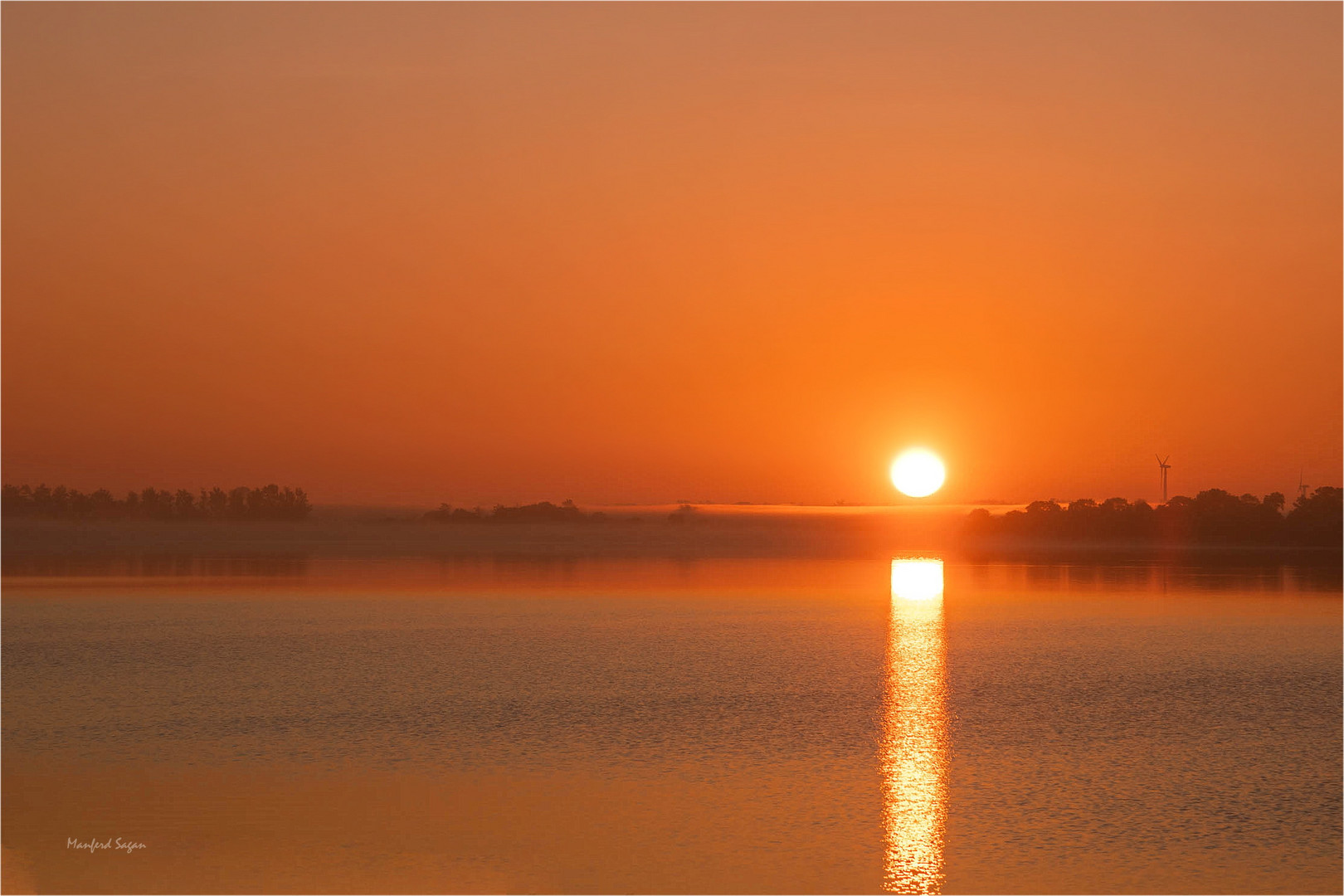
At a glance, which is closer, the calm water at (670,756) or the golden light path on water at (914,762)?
the golden light path on water at (914,762)

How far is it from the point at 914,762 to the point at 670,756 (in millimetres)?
3504

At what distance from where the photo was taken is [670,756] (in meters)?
17.8

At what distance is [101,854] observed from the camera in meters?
13.2

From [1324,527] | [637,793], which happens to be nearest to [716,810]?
[637,793]

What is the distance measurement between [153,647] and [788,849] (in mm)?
21912

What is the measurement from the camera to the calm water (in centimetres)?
1291

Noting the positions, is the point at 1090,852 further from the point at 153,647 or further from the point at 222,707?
the point at 153,647

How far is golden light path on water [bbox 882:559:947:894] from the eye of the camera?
12.8m

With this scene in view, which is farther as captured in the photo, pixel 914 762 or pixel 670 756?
pixel 670 756

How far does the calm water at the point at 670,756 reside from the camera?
12914mm

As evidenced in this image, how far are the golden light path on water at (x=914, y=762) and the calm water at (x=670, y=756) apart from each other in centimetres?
7

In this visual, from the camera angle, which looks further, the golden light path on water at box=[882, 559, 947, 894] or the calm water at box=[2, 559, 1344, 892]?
the calm water at box=[2, 559, 1344, 892]

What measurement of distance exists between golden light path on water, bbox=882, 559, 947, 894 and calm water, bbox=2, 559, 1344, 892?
7 cm

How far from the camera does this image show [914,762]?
17344 mm
